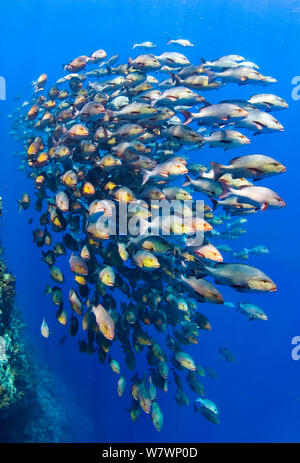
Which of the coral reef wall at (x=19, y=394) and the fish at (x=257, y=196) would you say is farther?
the coral reef wall at (x=19, y=394)

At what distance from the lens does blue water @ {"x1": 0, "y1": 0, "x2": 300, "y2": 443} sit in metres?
24.3

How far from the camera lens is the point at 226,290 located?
35969 mm

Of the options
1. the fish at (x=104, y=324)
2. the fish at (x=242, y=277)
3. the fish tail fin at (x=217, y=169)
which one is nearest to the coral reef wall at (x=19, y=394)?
the fish at (x=104, y=324)

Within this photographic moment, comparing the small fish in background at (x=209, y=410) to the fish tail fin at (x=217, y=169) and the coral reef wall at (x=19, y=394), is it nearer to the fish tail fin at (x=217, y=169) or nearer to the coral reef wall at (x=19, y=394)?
the coral reef wall at (x=19, y=394)

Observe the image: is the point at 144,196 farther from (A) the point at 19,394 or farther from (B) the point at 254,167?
(A) the point at 19,394

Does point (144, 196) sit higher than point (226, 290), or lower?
lower

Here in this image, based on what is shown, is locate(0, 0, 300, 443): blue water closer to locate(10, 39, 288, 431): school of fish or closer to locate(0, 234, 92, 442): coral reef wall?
locate(0, 234, 92, 442): coral reef wall

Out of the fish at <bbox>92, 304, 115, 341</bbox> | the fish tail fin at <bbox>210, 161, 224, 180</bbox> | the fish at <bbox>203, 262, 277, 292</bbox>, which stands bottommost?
the fish at <bbox>92, 304, 115, 341</bbox>

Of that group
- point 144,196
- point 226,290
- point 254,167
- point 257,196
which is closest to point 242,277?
point 257,196

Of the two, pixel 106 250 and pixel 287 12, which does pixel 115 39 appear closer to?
pixel 287 12

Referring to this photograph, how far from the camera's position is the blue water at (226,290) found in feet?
79.9

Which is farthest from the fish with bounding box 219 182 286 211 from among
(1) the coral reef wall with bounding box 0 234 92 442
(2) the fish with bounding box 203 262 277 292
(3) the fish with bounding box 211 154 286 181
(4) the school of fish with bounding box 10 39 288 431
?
(1) the coral reef wall with bounding box 0 234 92 442
